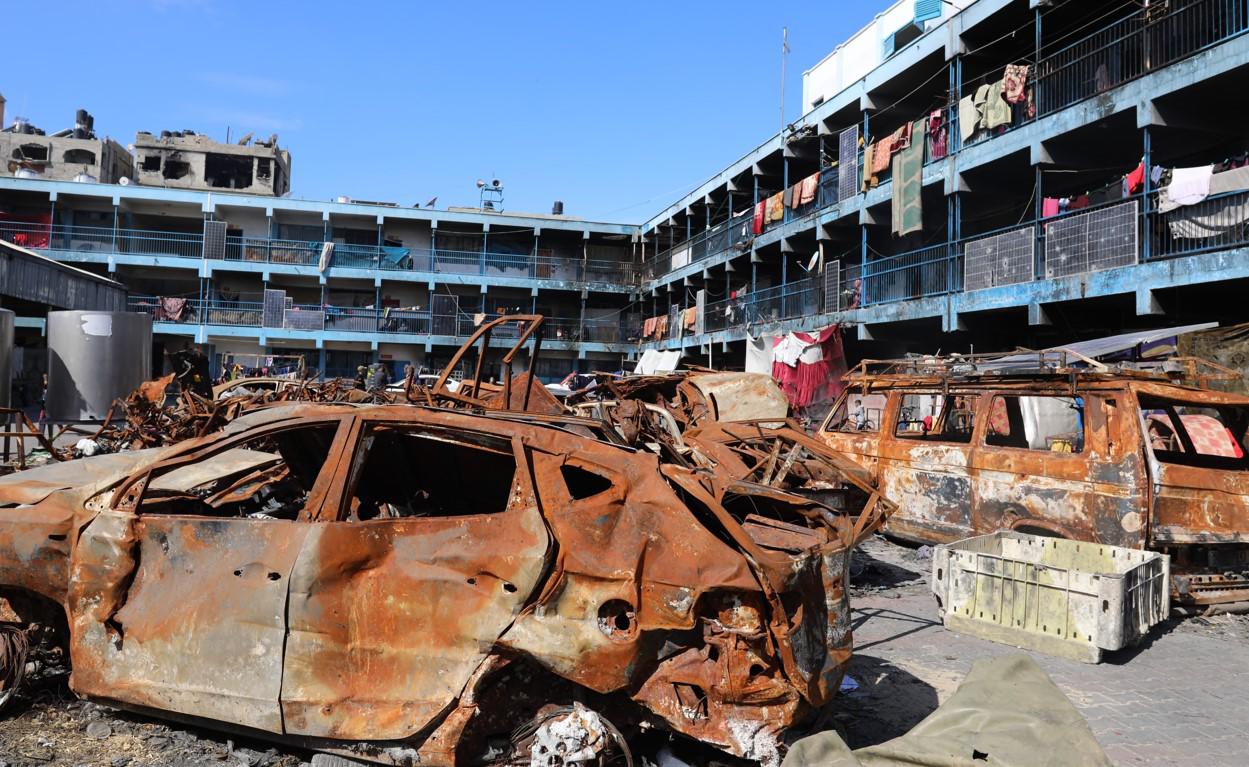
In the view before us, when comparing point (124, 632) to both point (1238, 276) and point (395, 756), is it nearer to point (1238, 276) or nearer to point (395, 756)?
point (395, 756)

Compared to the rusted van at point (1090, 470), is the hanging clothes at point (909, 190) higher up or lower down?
higher up

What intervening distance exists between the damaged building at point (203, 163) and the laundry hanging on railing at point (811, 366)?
3767 cm

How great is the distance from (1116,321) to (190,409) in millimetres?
17053

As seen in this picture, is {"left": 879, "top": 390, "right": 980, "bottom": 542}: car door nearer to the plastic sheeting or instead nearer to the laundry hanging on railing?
the plastic sheeting

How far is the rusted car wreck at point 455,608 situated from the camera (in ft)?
11.0

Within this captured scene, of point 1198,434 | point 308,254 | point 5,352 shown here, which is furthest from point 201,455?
point 308,254

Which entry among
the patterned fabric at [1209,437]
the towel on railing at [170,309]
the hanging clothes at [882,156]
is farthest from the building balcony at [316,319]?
the patterned fabric at [1209,437]

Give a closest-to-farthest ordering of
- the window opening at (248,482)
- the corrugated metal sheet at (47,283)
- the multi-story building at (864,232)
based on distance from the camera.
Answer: the window opening at (248,482)
the multi-story building at (864,232)
the corrugated metal sheet at (47,283)

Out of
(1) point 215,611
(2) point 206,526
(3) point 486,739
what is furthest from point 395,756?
(2) point 206,526

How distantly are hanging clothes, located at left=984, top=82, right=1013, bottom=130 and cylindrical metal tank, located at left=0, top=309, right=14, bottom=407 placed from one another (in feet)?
67.9

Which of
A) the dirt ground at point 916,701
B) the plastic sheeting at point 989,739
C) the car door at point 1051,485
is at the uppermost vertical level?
the car door at point 1051,485

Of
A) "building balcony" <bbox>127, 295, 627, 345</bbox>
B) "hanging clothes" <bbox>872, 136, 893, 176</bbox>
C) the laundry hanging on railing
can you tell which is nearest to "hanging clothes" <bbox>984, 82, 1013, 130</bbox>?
"hanging clothes" <bbox>872, 136, 893, 176</bbox>

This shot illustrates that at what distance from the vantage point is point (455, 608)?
3438mm

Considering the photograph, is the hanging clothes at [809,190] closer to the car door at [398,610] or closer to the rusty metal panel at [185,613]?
the car door at [398,610]
